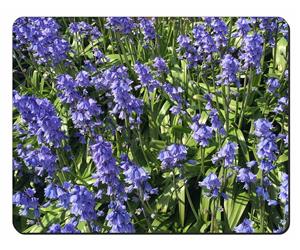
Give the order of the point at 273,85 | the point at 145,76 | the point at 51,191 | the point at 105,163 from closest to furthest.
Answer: the point at 105,163 → the point at 51,191 → the point at 145,76 → the point at 273,85

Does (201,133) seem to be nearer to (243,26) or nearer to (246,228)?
(246,228)

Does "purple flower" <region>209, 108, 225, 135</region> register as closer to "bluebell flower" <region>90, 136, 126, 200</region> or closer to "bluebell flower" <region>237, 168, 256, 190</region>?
"bluebell flower" <region>237, 168, 256, 190</region>

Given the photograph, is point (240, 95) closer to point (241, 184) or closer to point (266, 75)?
point (266, 75)

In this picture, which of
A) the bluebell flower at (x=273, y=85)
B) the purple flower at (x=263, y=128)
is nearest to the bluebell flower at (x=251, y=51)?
the bluebell flower at (x=273, y=85)

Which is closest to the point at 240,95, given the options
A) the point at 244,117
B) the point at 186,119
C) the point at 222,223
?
the point at 244,117

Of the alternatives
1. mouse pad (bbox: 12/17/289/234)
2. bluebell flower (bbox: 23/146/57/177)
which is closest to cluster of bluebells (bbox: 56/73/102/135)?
mouse pad (bbox: 12/17/289/234)

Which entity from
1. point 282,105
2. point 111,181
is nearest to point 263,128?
point 282,105

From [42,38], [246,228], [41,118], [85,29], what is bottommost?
[246,228]

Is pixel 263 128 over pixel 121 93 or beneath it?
beneath
